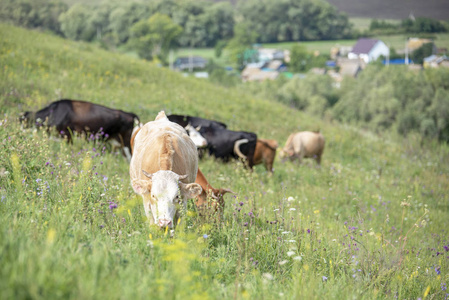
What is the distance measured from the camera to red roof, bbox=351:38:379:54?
323ft

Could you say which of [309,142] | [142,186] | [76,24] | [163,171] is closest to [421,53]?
[76,24]

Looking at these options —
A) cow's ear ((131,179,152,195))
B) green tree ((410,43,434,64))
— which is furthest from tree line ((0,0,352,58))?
cow's ear ((131,179,152,195))

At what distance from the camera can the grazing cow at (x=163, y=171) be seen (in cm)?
474

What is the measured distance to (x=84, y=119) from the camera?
9.99 meters

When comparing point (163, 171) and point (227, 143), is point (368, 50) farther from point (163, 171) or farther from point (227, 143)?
point (163, 171)

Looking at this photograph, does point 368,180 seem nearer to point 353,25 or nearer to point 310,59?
point 310,59

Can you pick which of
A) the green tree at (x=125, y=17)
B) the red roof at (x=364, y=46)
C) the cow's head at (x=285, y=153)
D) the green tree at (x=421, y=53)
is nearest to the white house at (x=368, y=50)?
the red roof at (x=364, y=46)

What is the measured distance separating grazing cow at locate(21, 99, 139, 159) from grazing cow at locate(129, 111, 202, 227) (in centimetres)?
373

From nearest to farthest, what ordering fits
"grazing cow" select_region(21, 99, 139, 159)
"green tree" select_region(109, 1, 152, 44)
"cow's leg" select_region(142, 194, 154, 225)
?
"cow's leg" select_region(142, 194, 154, 225) < "grazing cow" select_region(21, 99, 139, 159) < "green tree" select_region(109, 1, 152, 44)

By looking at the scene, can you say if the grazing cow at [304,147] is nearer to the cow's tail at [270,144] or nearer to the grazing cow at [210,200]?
the cow's tail at [270,144]

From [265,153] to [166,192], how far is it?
24.9 ft

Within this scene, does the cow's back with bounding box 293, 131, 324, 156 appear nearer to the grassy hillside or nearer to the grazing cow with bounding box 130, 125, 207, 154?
the grassy hillside

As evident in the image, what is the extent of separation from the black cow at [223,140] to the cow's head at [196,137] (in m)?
0.19

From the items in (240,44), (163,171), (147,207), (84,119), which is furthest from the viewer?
(240,44)
